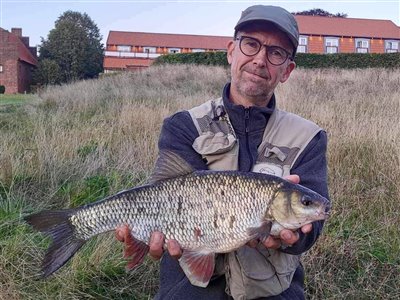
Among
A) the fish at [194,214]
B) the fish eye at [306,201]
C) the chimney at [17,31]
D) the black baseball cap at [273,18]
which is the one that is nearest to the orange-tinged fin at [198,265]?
the fish at [194,214]

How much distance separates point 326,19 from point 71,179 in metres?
51.9

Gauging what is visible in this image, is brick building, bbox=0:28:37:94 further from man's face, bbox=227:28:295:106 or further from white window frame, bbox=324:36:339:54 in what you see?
man's face, bbox=227:28:295:106

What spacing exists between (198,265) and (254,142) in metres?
0.70

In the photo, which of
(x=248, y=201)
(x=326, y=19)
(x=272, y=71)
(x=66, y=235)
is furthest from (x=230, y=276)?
(x=326, y=19)

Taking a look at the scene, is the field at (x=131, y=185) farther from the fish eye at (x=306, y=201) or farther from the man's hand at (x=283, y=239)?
the fish eye at (x=306, y=201)

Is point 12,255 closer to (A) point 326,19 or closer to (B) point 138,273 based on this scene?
(B) point 138,273

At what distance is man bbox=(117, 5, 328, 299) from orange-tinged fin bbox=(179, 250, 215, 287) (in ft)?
0.45

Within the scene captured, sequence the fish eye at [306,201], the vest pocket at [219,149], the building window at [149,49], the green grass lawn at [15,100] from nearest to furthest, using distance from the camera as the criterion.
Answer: the fish eye at [306,201], the vest pocket at [219,149], the green grass lawn at [15,100], the building window at [149,49]

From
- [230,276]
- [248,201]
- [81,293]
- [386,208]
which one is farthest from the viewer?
[386,208]

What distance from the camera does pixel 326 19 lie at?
53594 millimetres

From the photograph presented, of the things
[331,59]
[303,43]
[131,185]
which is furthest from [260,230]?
[303,43]

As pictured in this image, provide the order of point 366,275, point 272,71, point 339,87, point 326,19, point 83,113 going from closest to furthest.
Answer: point 272,71 → point 366,275 → point 83,113 → point 339,87 → point 326,19

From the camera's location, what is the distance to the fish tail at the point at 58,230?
251 cm

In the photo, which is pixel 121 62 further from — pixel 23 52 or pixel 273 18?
pixel 273 18
